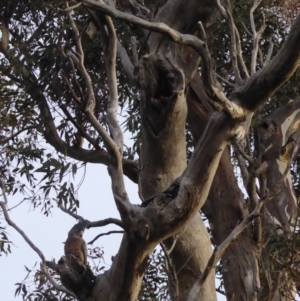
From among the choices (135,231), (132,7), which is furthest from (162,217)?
(132,7)

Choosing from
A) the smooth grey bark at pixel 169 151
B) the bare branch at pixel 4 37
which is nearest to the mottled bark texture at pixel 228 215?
the smooth grey bark at pixel 169 151

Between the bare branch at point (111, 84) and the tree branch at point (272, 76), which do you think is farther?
the bare branch at point (111, 84)

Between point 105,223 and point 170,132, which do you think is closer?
point 105,223

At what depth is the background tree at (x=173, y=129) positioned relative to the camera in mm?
2705

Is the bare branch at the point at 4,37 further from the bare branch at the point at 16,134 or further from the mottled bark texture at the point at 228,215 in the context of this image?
the mottled bark texture at the point at 228,215

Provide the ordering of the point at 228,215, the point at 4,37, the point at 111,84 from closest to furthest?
the point at 111,84, the point at 228,215, the point at 4,37

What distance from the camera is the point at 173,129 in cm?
340

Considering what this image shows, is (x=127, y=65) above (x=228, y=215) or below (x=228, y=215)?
above

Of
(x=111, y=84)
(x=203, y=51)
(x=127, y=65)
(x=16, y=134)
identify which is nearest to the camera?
(x=203, y=51)

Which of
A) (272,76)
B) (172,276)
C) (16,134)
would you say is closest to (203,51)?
(272,76)

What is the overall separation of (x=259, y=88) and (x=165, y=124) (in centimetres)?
77

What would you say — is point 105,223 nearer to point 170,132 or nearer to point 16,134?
point 170,132

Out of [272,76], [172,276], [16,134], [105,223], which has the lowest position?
[172,276]

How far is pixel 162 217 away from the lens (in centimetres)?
265
